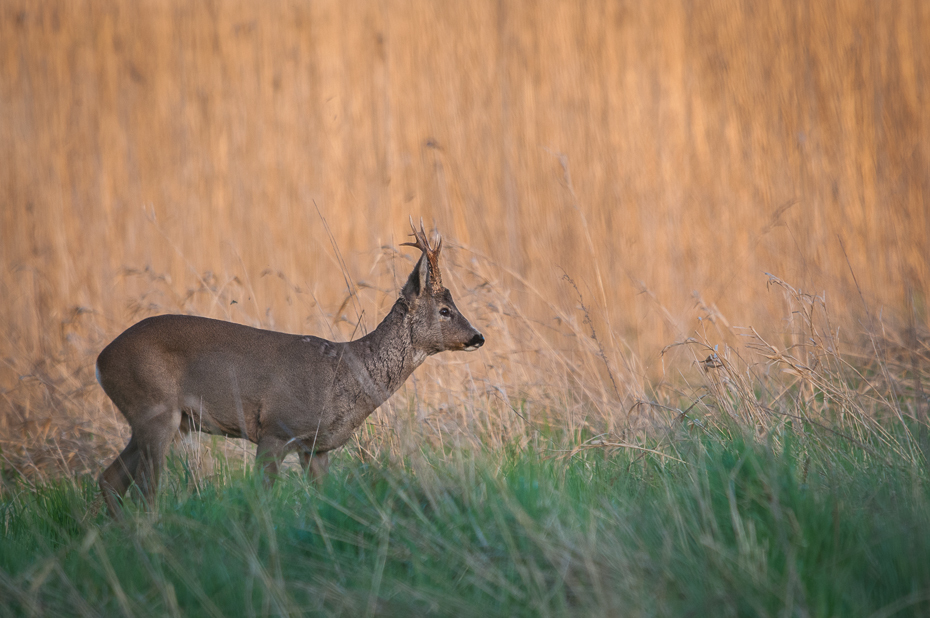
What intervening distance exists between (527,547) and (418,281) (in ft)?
6.44

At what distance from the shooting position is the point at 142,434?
3.93 metres

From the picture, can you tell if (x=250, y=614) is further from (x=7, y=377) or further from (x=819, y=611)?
(x=7, y=377)

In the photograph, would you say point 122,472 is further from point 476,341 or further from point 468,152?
point 468,152

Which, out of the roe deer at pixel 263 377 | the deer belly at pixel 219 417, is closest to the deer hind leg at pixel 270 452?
the roe deer at pixel 263 377

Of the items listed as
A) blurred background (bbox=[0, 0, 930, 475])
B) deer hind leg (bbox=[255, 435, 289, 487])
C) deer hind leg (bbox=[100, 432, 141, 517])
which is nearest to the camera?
deer hind leg (bbox=[255, 435, 289, 487])

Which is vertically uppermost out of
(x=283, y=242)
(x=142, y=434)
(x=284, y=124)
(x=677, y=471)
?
(x=284, y=124)

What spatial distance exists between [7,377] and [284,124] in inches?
127

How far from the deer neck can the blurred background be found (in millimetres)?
1852

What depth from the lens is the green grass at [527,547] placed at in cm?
225

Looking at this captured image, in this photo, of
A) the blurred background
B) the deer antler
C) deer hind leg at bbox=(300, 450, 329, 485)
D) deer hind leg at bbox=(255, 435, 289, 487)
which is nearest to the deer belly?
deer hind leg at bbox=(255, 435, 289, 487)

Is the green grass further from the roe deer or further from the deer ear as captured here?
the deer ear

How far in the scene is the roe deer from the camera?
13.0ft

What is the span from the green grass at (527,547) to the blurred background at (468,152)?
128 inches

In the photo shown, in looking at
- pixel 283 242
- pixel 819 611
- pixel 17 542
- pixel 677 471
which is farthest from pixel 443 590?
pixel 283 242
